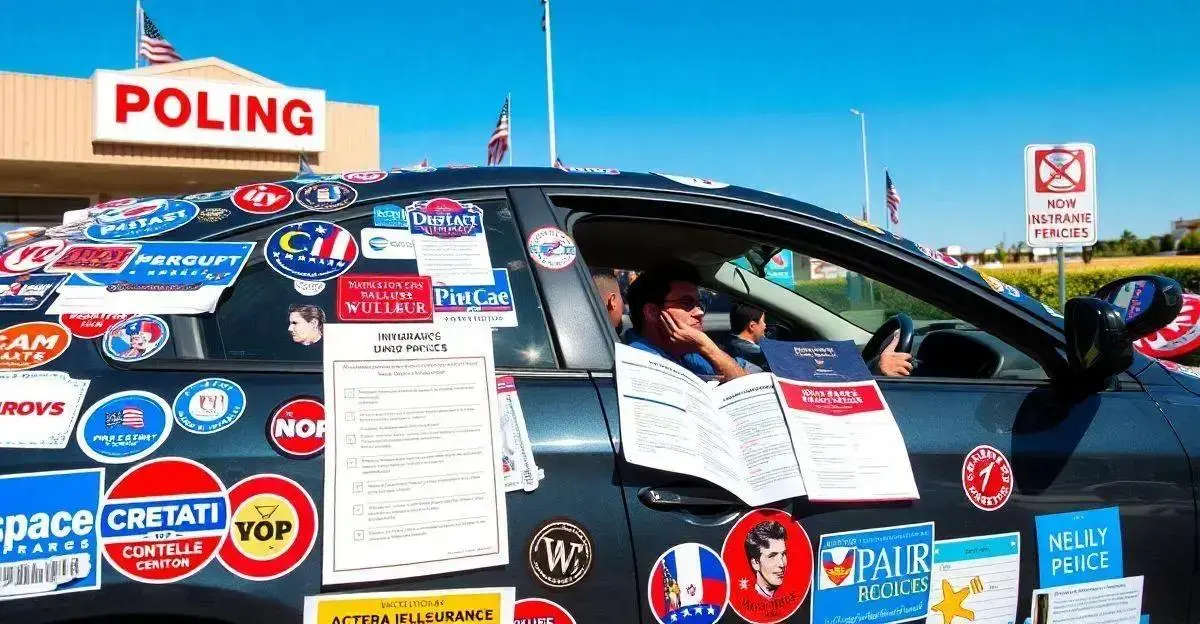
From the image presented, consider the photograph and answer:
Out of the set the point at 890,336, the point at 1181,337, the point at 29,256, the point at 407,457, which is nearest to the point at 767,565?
the point at 407,457

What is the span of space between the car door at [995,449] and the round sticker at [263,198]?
598 mm

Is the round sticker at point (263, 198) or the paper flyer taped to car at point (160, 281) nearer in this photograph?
the paper flyer taped to car at point (160, 281)

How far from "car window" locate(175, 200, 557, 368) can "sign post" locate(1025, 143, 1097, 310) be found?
6.81 m

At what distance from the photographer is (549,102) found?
61.5ft

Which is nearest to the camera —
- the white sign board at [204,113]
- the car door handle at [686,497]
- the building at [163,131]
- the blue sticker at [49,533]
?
the blue sticker at [49,533]

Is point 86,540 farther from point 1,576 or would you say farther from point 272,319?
point 272,319

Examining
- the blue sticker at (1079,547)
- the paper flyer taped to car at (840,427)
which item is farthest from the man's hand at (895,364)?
the blue sticker at (1079,547)

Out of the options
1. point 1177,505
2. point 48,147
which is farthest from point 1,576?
point 48,147

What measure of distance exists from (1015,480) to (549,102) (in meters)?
17.7

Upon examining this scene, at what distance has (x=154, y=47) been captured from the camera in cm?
1559

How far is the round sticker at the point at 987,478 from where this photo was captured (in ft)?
5.98

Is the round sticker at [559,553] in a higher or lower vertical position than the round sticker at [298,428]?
lower

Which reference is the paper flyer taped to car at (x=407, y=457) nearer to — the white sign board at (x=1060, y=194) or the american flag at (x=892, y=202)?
the white sign board at (x=1060, y=194)

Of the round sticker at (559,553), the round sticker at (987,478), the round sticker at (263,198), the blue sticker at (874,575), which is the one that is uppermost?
the round sticker at (263,198)
